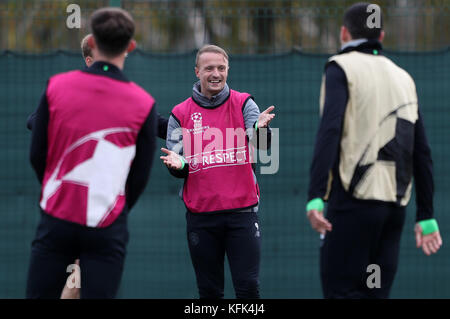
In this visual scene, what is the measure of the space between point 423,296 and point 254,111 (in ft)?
9.86

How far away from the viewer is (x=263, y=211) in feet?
23.1

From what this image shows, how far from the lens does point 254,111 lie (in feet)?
16.7

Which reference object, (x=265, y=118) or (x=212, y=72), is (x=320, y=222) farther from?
(x=212, y=72)

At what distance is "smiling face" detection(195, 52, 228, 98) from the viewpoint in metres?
5.12

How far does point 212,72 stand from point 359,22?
4.92 ft

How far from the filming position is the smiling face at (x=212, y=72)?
512 centimetres

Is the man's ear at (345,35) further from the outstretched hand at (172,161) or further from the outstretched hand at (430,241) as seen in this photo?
the outstretched hand at (172,161)

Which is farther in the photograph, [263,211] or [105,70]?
[263,211]

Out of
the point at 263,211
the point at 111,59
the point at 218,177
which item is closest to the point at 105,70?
the point at 111,59

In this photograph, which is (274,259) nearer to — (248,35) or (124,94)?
(248,35)

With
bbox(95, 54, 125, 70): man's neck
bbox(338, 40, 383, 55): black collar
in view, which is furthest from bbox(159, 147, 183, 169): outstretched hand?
bbox(338, 40, 383, 55): black collar

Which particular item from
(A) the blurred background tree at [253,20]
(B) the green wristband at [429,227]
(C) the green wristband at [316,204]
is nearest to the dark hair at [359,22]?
(C) the green wristband at [316,204]

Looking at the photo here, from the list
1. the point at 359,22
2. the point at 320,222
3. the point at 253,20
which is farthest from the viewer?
the point at 253,20
